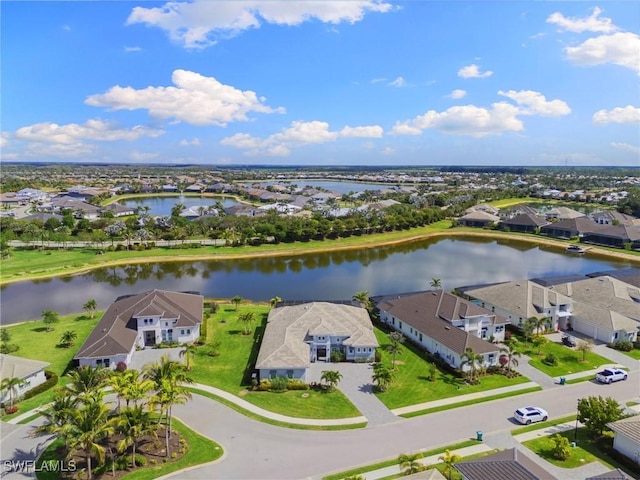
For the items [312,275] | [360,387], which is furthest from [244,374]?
[312,275]

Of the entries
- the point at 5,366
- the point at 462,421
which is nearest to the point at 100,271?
the point at 5,366

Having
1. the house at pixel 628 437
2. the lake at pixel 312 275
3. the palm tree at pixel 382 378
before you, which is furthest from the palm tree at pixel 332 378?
the lake at pixel 312 275

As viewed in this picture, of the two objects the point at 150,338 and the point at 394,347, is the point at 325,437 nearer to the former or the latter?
the point at 394,347

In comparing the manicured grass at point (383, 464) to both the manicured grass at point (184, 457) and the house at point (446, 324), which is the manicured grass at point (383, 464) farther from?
the house at point (446, 324)

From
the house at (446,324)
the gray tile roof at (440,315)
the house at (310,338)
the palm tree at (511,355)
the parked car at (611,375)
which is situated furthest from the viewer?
the gray tile roof at (440,315)

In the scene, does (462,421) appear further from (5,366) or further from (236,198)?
(236,198)

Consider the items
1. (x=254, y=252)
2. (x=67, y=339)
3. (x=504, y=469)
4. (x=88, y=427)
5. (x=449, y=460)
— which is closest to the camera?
(x=504, y=469)
